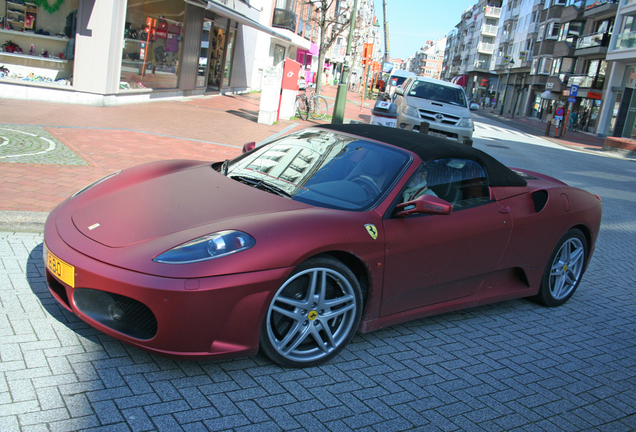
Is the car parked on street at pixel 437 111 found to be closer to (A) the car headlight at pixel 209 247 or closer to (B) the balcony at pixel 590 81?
(A) the car headlight at pixel 209 247

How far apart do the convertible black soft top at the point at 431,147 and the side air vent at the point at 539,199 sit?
0.41ft

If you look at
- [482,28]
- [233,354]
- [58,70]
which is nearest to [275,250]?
[233,354]

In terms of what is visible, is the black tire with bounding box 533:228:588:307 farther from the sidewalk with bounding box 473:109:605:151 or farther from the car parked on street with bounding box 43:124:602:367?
the sidewalk with bounding box 473:109:605:151

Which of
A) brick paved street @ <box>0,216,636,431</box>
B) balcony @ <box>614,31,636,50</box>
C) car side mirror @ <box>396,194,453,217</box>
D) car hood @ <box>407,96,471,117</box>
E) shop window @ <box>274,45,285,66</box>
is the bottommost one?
brick paved street @ <box>0,216,636,431</box>

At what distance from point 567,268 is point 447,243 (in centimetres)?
175

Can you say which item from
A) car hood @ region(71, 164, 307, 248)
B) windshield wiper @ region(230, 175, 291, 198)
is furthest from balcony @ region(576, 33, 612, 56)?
car hood @ region(71, 164, 307, 248)

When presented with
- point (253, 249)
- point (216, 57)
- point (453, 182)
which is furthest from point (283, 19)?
point (253, 249)

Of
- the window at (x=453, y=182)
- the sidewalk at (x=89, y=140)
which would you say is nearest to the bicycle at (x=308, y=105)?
the sidewalk at (x=89, y=140)

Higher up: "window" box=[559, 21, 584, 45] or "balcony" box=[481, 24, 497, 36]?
"balcony" box=[481, 24, 497, 36]

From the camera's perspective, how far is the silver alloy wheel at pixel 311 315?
9.78 feet

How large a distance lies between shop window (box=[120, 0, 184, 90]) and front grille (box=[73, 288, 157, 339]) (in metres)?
12.5

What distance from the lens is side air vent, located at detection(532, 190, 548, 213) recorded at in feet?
14.3

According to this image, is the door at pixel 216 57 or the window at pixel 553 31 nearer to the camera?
the door at pixel 216 57

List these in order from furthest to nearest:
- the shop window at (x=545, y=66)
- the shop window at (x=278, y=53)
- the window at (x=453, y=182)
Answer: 1. the shop window at (x=545, y=66)
2. the shop window at (x=278, y=53)
3. the window at (x=453, y=182)
